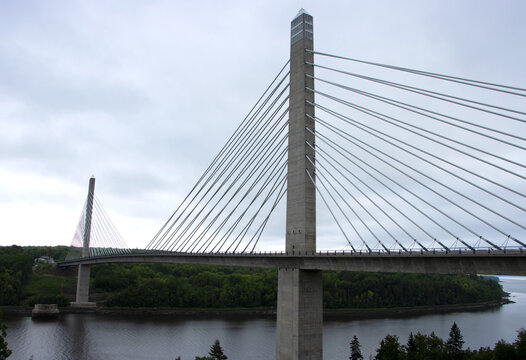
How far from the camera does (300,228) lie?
1036 inches

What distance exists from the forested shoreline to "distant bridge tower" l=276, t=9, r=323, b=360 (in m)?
49.6

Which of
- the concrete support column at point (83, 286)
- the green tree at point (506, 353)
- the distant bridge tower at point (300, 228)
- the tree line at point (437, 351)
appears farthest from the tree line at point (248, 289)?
the green tree at point (506, 353)

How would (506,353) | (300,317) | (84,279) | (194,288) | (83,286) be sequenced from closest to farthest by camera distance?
(300,317), (506,353), (83,286), (84,279), (194,288)

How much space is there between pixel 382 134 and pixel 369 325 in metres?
43.0

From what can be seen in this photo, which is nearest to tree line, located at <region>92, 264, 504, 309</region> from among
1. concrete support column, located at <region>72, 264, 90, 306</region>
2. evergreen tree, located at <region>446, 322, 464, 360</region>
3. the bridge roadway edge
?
concrete support column, located at <region>72, 264, 90, 306</region>

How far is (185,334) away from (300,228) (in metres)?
27.8

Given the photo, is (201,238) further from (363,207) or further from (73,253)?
(73,253)

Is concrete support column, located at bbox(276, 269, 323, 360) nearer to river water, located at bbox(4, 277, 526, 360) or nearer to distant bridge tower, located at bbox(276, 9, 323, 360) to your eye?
distant bridge tower, located at bbox(276, 9, 323, 360)

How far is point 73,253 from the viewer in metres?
82.4

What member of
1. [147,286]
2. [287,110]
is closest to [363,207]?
[287,110]

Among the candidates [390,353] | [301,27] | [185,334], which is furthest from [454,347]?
[185,334]

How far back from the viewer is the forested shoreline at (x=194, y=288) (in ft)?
228

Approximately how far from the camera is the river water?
37438 mm

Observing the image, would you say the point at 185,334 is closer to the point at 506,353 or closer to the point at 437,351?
the point at 437,351
